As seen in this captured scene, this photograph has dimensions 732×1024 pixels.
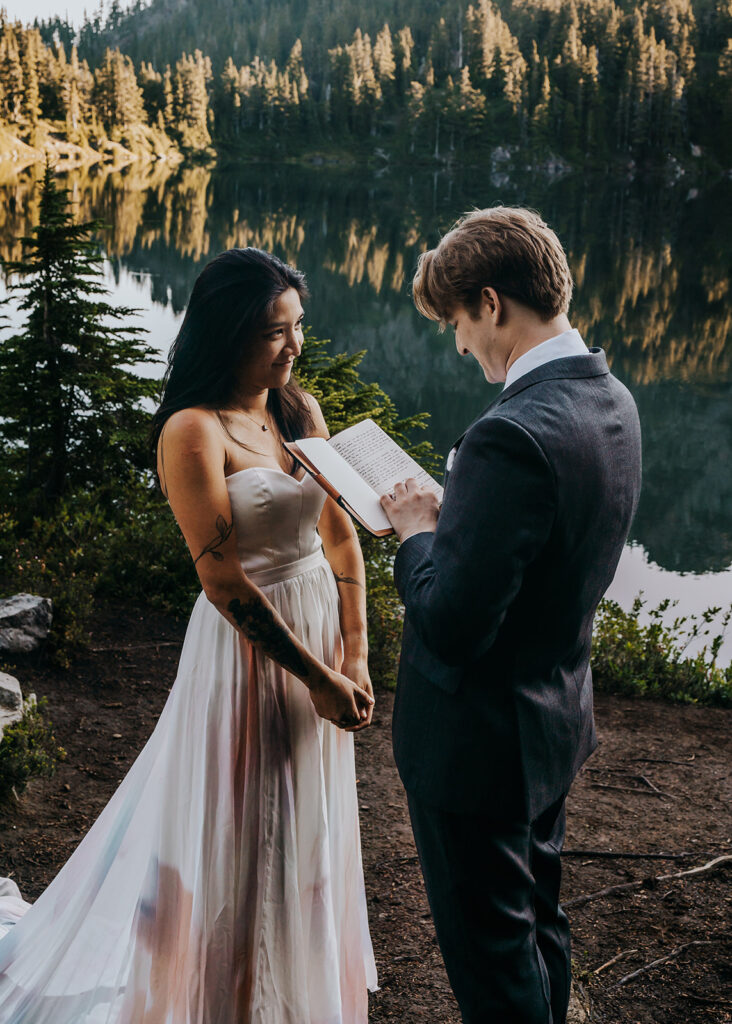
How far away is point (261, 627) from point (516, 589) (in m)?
0.77

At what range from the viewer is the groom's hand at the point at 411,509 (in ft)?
6.11

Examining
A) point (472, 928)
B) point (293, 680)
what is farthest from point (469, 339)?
point (472, 928)

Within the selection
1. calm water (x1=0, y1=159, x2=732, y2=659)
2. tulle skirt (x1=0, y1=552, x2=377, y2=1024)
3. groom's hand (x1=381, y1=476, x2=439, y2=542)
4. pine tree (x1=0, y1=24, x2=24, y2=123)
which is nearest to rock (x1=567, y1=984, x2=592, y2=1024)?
tulle skirt (x1=0, y1=552, x2=377, y2=1024)

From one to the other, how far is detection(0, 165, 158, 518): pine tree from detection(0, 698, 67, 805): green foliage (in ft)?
10.4

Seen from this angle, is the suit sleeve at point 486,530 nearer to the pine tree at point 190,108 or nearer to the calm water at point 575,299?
the calm water at point 575,299

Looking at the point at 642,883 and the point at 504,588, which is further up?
the point at 504,588

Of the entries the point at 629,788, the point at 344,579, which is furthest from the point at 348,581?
the point at 629,788

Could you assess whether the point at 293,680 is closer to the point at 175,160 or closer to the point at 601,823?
the point at 601,823

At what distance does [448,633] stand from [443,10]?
132m

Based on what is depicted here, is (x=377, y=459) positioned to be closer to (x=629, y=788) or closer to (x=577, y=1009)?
(x=577, y=1009)

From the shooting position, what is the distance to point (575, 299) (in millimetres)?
24406

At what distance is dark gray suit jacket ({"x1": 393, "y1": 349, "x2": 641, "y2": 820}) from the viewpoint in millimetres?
1573

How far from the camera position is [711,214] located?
4419cm

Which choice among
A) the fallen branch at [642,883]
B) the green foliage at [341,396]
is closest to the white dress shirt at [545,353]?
the fallen branch at [642,883]
